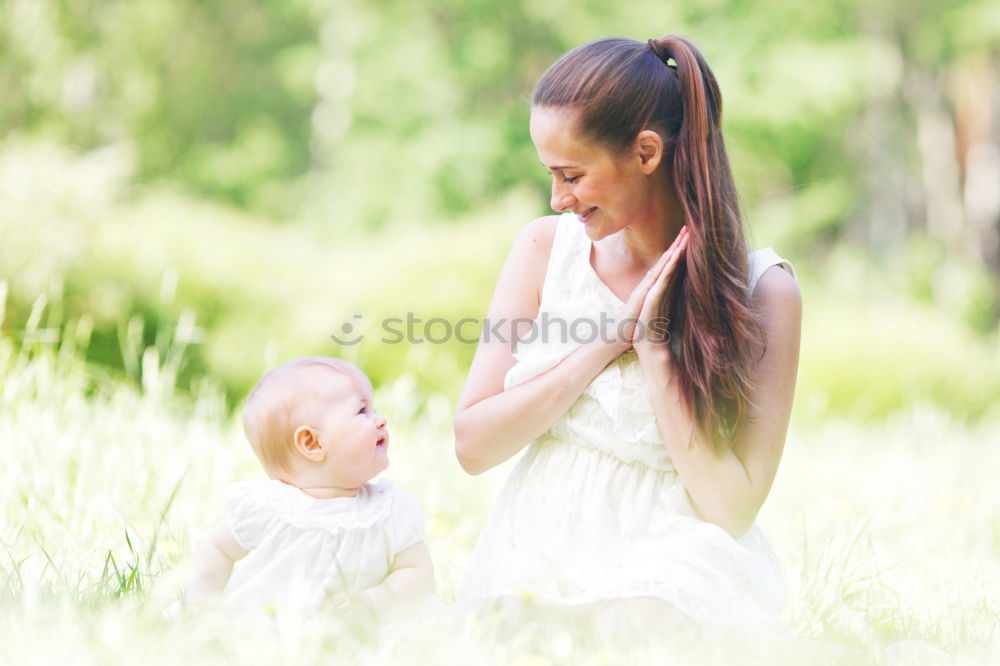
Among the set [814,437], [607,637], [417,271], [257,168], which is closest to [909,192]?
[257,168]

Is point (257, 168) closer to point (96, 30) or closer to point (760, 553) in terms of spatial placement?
point (96, 30)

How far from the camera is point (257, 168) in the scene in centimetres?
1373

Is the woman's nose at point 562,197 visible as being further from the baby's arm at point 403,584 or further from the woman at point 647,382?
the baby's arm at point 403,584

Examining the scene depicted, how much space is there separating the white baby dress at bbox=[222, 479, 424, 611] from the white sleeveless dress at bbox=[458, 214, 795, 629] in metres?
0.22

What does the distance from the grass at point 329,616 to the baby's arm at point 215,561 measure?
0.04 metres

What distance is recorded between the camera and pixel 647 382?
2141mm

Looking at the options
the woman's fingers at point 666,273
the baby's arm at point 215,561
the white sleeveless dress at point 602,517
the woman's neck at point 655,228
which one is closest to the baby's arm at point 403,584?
the white sleeveless dress at point 602,517

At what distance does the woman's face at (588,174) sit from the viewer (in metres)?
2.12

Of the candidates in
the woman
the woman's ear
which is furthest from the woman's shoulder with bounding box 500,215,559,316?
the woman's ear

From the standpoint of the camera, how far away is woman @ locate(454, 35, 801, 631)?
209cm

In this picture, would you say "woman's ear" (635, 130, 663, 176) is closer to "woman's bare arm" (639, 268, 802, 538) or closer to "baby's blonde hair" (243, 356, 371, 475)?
"woman's bare arm" (639, 268, 802, 538)

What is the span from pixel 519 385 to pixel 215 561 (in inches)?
27.5

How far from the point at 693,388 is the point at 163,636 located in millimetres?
1084

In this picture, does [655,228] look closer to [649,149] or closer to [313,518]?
[649,149]
